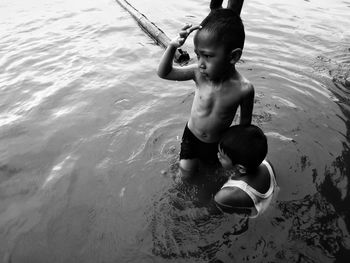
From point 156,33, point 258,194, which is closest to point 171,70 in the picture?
point 258,194

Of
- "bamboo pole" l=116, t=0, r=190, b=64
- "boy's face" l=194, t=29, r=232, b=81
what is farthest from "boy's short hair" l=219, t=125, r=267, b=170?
"bamboo pole" l=116, t=0, r=190, b=64

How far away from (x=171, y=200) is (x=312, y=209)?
4.47ft

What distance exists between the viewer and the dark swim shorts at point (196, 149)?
333 centimetres

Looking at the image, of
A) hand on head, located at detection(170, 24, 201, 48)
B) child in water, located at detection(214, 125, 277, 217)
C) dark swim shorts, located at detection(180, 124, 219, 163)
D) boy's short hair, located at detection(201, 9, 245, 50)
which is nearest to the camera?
boy's short hair, located at detection(201, 9, 245, 50)

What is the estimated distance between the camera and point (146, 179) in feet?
12.0

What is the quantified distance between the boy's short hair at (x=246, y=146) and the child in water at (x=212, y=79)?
28 cm

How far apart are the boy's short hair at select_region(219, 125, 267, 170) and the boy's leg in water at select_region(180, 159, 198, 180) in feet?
2.67

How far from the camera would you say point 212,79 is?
2.92 meters

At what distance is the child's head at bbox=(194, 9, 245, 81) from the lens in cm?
252

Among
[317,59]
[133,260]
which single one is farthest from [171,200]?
[317,59]

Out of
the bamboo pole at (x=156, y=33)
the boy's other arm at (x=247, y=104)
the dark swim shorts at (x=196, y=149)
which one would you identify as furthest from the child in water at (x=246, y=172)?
the bamboo pole at (x=156, y=33)

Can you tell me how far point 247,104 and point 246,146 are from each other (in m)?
0.41

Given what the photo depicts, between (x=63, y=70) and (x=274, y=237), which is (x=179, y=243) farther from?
(x=63, y=70)

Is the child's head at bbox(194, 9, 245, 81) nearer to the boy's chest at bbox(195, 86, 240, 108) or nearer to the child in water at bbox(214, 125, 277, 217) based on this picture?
the boy's chest at bbox(195, 86, 240, 108)
